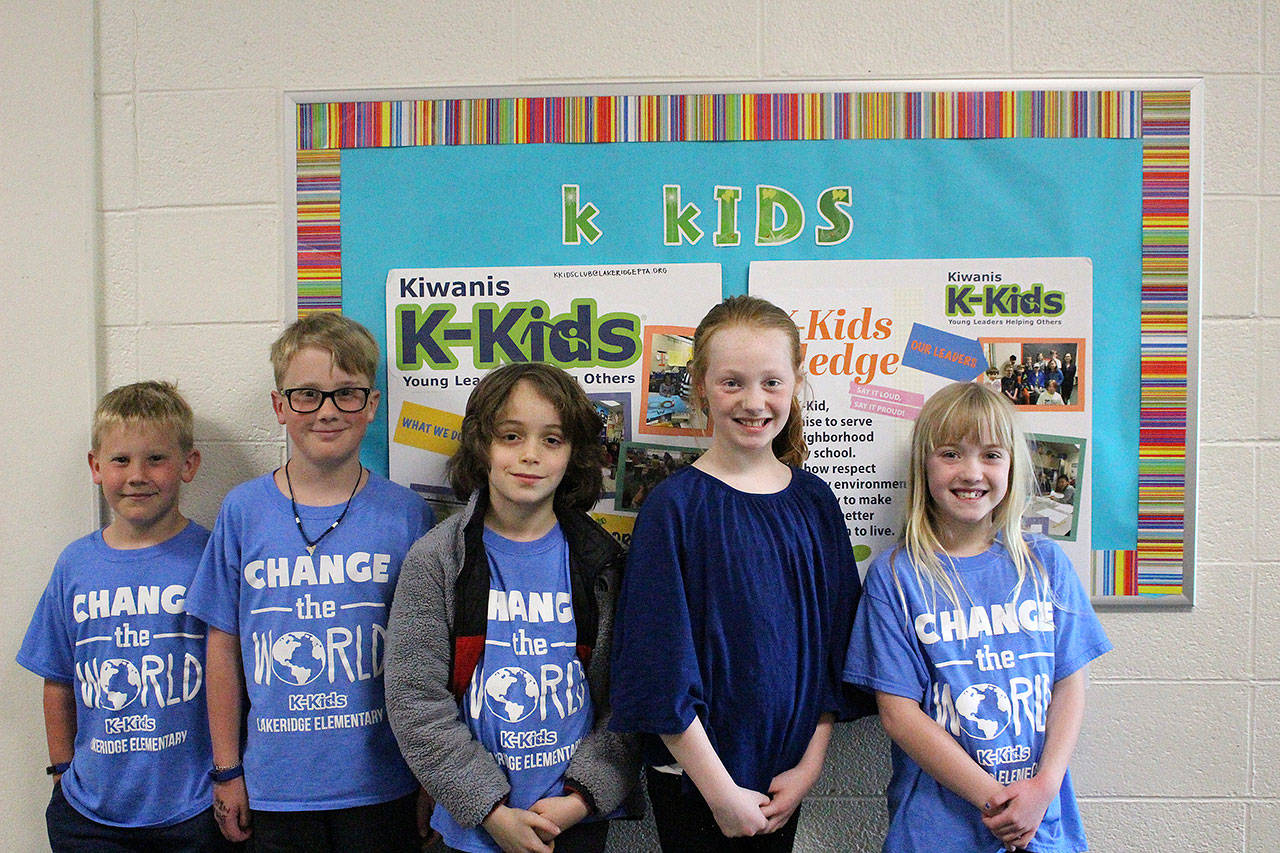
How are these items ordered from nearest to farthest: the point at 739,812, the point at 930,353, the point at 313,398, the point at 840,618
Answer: the point at 739,812, the point at 840,618, the point at 313,398, the point at 930,353

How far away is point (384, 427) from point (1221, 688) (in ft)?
5.90

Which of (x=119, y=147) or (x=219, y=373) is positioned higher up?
(x=119, y=147)

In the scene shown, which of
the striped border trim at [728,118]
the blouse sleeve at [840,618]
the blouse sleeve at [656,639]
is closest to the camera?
the blouse sleeve at [656,639]

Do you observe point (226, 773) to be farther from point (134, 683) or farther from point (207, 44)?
point (207, 44)

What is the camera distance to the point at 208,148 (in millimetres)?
1599

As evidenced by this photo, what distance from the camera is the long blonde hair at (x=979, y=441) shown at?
1.32m

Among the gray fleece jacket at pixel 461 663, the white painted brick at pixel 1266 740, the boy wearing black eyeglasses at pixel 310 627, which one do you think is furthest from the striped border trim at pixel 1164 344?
the boy wearing black eyeglasses at pixel 310 627

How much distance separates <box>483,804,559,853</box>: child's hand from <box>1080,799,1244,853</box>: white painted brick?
1127 millimetres

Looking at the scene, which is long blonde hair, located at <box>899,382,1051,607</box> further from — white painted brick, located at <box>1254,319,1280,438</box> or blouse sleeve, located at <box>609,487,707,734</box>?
white painted brick, located at <box>1254,319,1280,438</box>

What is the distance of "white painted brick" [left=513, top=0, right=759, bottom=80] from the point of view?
155cm

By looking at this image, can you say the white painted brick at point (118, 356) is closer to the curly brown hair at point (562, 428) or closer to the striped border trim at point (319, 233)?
the striped border trim at point (319, 233)

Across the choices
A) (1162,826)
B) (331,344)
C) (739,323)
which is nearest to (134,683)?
(331,344)

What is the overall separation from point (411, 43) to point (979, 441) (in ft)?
4.47

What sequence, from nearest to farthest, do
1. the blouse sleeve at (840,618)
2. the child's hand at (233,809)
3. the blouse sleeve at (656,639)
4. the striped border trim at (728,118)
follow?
the blouse sleeve at (656,639), the blouse sleeve at (840,618), the child's hand at (233,809), the striped border trim at (728,118)
